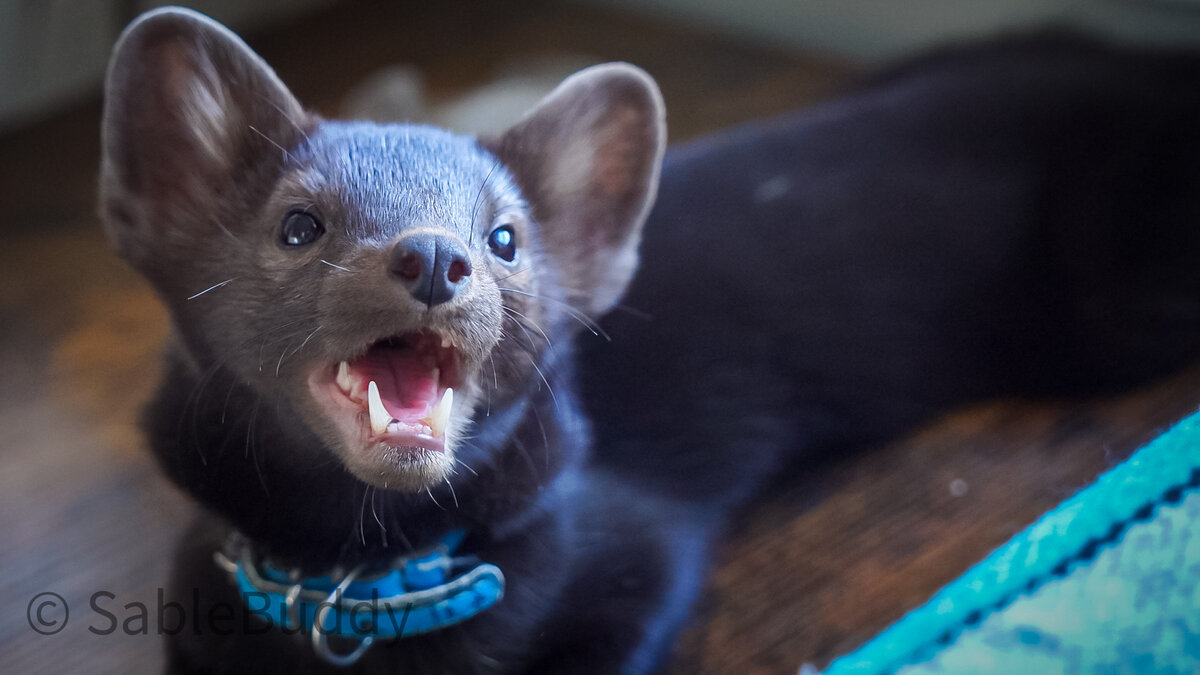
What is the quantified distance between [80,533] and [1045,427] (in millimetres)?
1066

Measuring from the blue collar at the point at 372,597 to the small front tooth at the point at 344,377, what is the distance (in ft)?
0.65

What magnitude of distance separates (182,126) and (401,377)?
0.28 metres

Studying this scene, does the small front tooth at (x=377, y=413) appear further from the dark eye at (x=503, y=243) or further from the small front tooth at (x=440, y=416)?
the dark eye at (x=503, y=243)

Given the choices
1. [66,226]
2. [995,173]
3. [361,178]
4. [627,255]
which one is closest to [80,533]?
[66,226]

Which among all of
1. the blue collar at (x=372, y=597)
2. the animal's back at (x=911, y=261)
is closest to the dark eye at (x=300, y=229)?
the blue collar at (x=372, y=597)

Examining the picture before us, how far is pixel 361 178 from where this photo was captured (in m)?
0.82

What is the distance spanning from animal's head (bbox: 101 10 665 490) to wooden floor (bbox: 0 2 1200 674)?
141 mm

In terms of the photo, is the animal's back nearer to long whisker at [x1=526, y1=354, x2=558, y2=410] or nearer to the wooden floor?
the wooden floor

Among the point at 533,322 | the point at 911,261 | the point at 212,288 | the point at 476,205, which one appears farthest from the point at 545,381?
the point at 911,261

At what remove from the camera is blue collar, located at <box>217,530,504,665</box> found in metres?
0.90

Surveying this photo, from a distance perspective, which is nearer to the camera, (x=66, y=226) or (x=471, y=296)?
(x=471, y=296)

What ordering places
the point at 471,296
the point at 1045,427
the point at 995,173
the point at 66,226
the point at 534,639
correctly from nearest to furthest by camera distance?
the point at 471,296 → the point at 534,639 → the point at 66,226 → the point at 1045,427 → the point at 995,173

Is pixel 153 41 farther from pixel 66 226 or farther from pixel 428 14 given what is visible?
pixel 428 14

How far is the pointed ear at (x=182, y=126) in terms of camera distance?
32.5 inches
